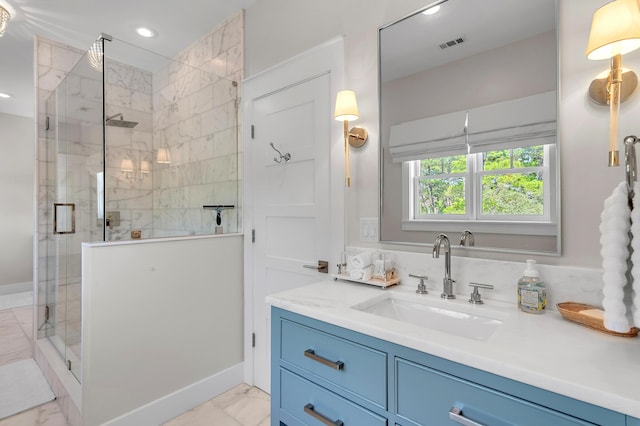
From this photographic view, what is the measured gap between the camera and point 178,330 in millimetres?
2104

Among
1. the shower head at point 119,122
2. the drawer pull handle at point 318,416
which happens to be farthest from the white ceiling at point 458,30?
the shower head at point 119,122

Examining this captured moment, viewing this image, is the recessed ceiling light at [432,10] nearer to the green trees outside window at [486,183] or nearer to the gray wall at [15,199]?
the green trees outside window at [486,183]

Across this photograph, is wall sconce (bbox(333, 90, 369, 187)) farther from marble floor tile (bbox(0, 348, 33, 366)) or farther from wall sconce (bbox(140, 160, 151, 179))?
marble floor tile (bbox(0, 348, 33, 366))

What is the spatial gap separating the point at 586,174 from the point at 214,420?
89.6 inches

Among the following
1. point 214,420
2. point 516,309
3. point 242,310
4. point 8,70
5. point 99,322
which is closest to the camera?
point 516,309

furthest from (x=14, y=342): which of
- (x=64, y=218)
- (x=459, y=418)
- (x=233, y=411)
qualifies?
(x=459, y=418)

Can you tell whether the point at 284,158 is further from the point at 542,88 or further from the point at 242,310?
the point at 542,88

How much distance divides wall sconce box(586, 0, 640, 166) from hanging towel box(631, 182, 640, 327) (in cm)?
17

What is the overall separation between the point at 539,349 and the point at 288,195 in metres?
1.56

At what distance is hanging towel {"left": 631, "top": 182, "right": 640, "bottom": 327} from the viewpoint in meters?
0.77

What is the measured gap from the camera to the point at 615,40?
0.89m

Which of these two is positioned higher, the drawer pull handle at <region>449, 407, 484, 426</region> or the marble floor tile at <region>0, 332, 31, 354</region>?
the drawer pull handle at <region>449, 407, 484, 426</region>

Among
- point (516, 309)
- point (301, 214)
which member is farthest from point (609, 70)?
point (301, 214)

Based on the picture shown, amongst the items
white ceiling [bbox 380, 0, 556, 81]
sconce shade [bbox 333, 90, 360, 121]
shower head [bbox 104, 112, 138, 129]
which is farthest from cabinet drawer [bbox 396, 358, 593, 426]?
shower head [bbox 104, 112, 138, 129]
